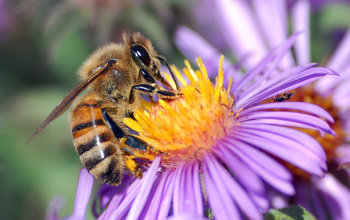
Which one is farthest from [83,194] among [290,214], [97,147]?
[290,214]

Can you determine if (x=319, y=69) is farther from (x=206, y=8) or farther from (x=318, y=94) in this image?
(x=206, y=8)

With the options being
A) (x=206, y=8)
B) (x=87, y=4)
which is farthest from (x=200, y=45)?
(x=206, y=8)

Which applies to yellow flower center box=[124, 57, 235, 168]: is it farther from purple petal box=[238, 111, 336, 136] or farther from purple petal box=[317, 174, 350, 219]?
purple petal box=[317, 174, 350, 219]

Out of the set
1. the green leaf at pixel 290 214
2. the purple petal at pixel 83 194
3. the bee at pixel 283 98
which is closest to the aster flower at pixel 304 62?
the bee at pixel 283 98

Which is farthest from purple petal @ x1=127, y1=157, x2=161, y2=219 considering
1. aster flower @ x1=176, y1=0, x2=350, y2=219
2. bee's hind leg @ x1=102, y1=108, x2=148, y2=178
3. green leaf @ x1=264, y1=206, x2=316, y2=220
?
aster flower @ x1=176, y1=0, x2=350, y2=219

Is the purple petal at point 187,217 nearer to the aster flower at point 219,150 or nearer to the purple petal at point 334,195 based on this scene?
the aster flower at point 219,150

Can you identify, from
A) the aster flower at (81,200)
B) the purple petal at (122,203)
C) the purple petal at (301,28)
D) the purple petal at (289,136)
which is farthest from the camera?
the purple petal at (301,28)

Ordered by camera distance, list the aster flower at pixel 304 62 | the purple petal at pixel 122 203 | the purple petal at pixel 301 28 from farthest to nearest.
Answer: the purple petal at pixel 301 28 → the aster flower at pixel 304 62 → the purple petal at pixel 122 203

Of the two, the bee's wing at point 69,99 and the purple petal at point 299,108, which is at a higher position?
the bee's wing at point 69,99
